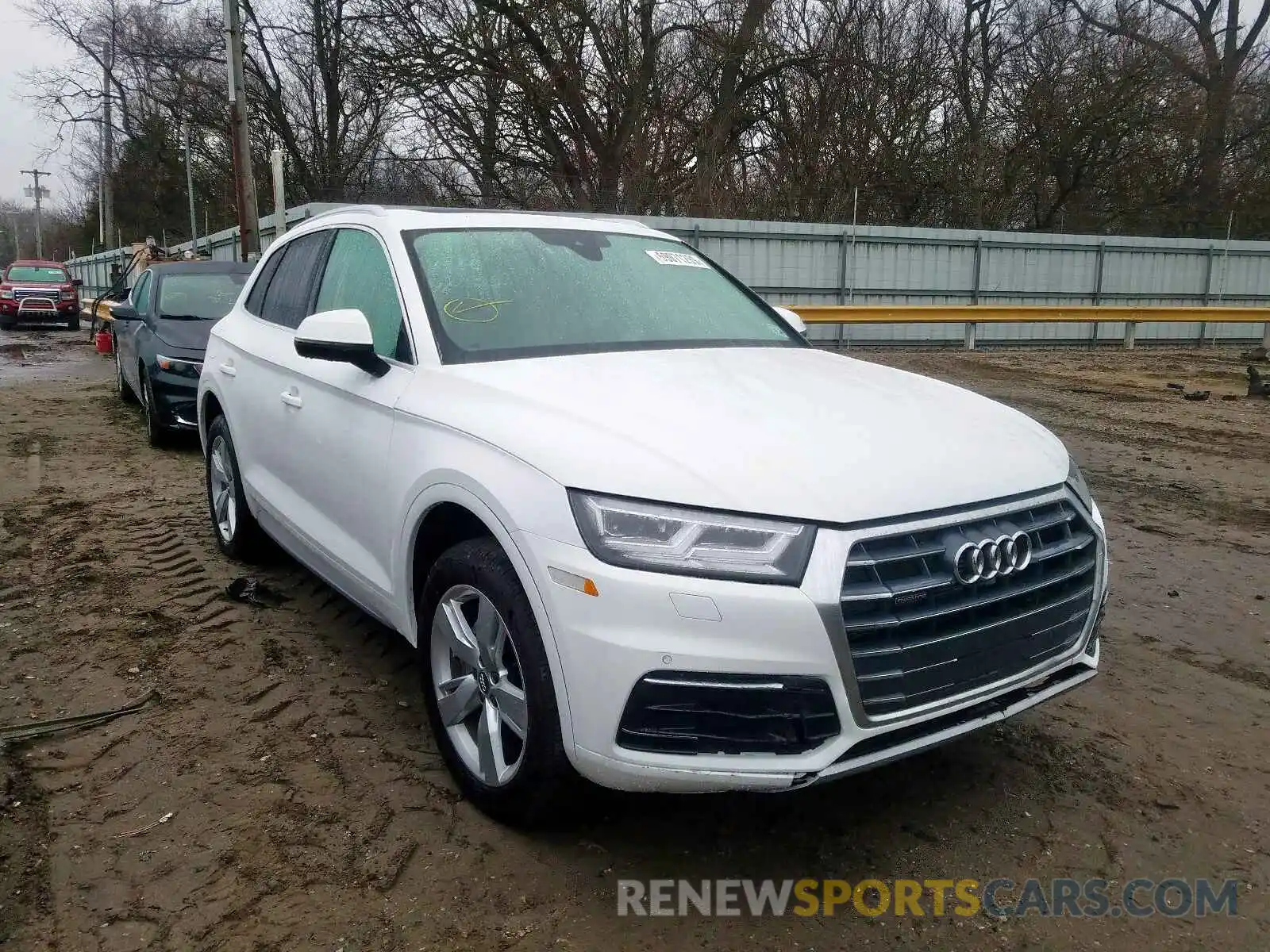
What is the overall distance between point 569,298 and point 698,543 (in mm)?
1584

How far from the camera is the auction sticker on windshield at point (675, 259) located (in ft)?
13.8

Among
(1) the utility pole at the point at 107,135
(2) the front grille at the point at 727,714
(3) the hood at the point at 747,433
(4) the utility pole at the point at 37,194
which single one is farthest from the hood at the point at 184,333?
(4) the utility pole at the point at 37,194

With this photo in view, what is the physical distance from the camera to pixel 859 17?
72.6 ft

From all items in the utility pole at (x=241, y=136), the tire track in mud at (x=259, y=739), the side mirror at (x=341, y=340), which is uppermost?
the utility pole at (x=241, y=136)

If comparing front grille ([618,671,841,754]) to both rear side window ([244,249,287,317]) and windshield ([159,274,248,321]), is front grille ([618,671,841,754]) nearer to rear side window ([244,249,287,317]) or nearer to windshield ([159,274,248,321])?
rear side window ([244,249,287,317])

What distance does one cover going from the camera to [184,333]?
8.62 meters

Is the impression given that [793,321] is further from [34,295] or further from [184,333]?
[34,295]

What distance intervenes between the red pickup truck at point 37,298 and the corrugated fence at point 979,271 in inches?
243

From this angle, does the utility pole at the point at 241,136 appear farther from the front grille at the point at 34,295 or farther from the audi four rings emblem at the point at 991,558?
the audi four rings emblem at the point at 991,558

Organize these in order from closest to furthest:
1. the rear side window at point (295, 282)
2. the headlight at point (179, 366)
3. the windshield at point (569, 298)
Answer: the windshield at point (569, 298)
the rear side window at point (295, 282)
the headlight at point (179, 366)

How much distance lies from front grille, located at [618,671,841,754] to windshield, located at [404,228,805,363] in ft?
4.44

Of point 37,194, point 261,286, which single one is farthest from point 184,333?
point 37,194

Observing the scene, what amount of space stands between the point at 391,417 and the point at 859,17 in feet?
72.0

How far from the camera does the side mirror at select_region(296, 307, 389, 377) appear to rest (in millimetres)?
3221
